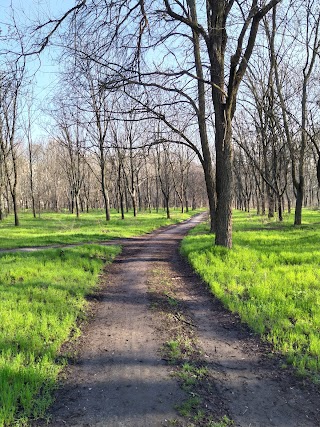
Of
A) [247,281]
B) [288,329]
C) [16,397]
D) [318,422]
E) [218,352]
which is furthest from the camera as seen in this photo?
[247,281]

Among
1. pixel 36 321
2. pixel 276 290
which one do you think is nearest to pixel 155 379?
pixel 36 321

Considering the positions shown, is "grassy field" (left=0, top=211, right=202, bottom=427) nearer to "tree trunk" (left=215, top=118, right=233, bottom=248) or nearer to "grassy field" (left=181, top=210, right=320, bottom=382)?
"grassy field" (left=181, top=210, right=320, bottom=382)

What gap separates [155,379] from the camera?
3.56m

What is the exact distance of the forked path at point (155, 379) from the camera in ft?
9.69

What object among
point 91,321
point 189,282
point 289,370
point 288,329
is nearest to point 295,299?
point 288,329

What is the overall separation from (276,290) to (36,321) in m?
4.56

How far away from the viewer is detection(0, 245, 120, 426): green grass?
10.5 ft

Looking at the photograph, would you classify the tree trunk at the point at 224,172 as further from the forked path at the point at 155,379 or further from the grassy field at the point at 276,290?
the forked path at the point at 155,379

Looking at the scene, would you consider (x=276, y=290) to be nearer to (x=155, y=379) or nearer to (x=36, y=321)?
(x=155, y=379)

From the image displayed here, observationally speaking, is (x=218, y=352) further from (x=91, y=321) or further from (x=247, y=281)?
(x=247, y=281)

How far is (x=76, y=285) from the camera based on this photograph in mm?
7191

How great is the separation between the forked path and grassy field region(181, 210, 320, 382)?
0.98 feet

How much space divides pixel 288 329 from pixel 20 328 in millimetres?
4122

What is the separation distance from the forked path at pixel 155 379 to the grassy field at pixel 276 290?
0.30 meters
